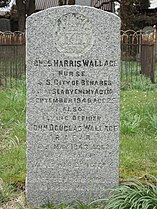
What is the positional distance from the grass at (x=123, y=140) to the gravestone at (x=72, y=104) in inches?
9.3

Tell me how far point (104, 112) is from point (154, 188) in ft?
2.50

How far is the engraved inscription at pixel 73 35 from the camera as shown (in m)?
3.98

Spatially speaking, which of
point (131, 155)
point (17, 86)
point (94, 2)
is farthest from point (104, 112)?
point (94, 2)

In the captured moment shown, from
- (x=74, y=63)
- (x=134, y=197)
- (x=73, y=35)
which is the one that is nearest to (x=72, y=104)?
(x=74, y=63)

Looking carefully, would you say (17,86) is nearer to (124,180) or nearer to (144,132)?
(144,132)

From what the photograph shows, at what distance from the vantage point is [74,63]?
13.2ft

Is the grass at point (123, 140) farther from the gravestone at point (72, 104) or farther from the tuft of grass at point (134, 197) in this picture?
the tuft of grass at point (134, 197)

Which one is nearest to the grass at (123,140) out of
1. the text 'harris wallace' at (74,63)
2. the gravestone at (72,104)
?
the gravestone at (72,104)

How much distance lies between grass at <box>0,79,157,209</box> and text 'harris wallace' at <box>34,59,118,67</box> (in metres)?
1.21

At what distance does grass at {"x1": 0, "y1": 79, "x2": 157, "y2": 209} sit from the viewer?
4789 millimetres

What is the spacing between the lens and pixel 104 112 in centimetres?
409

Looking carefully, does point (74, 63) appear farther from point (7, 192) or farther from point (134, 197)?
point (7, 192)

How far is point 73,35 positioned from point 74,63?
0.23 meters

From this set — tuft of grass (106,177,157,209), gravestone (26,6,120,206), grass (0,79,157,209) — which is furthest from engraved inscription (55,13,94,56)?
grass (0,79,157,209)
